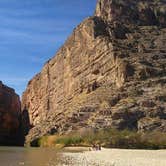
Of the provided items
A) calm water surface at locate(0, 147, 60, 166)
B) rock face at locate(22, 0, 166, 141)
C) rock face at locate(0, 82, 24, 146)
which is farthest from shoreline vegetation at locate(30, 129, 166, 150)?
rock face at locate(0, 82, 24, 146)

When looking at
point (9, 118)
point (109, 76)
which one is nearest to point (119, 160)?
point (109, 76)

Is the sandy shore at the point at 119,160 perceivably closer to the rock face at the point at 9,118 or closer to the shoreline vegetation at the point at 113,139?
the shoreline vegetation at the point at 113,139

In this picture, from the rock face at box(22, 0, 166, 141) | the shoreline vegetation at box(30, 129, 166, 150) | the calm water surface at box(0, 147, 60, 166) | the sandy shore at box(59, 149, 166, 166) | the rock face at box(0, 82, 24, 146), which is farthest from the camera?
the rock face at box(0, 82, 24, 146)

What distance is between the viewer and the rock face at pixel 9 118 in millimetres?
151375

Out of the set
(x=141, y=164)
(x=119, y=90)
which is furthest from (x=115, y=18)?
(x=141, y=164)

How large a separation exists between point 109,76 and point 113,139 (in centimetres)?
3414

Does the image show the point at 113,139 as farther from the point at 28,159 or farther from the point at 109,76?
the point at 28,159

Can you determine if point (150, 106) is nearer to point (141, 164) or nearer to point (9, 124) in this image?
point (141, 164)

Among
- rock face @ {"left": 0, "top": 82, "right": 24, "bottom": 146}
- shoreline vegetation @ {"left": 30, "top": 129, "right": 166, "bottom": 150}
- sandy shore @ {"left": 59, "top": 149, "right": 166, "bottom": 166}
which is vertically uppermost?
rock face @ {"left": 0, "top": 82, "right": 24, "bottom": 146}

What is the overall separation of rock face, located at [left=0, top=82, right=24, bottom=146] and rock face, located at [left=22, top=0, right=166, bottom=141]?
6.51 meters

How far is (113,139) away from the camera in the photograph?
87.3 metres

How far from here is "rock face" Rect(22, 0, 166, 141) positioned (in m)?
99.6

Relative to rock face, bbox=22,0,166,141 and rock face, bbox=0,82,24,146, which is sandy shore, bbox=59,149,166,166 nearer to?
rock face, bbox=22,0,166,141

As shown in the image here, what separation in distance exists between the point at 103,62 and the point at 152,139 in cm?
4365
